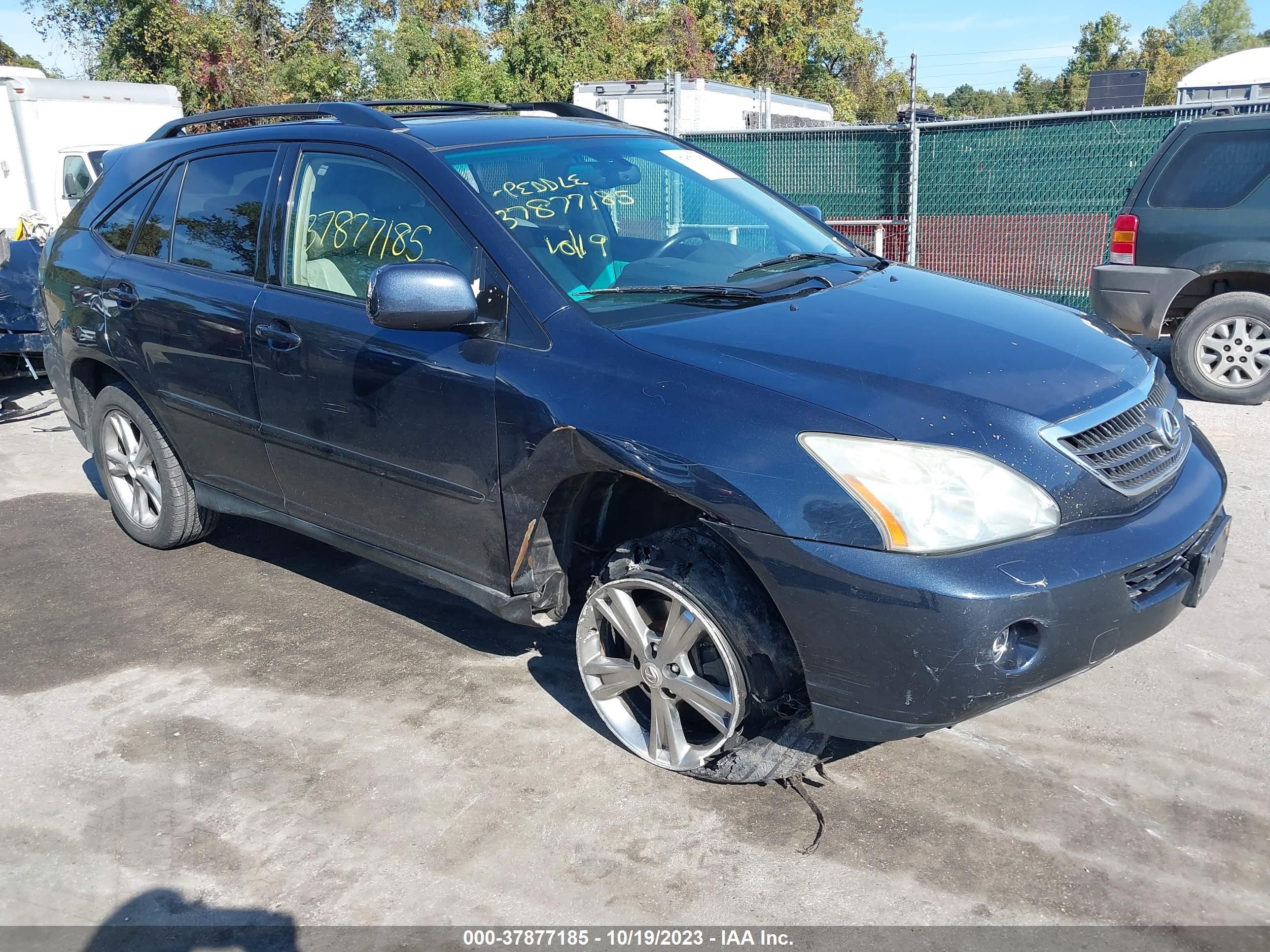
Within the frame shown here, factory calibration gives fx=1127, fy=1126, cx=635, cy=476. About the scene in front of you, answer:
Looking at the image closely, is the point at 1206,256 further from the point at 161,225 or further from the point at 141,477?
the point at 141,477

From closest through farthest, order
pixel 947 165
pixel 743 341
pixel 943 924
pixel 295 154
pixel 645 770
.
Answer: pixel 943 924 → pixel 743 341 → pixel 645 770 → pixel 295 154 → pixel 947 165

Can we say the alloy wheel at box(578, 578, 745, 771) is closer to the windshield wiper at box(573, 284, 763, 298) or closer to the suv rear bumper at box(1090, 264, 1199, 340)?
the windshield wiper at box(573, 284, 763, 298)

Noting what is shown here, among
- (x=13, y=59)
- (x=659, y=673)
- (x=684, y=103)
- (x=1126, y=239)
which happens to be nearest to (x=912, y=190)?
(x=1126, y=239)

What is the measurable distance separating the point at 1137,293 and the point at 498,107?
487cm

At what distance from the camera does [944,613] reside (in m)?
2.58

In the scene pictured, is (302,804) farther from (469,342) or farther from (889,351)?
(889,351)

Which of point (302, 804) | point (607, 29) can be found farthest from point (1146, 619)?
point (607, 29)

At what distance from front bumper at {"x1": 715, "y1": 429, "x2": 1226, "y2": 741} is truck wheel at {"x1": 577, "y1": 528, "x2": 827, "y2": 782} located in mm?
159

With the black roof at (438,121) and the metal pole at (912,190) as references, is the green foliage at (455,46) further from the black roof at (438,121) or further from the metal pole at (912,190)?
the black roof at (438,121)

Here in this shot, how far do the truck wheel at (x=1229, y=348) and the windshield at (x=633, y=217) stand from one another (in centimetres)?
402

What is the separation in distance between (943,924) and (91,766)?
2.55 metres

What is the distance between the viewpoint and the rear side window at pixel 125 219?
15.8 feet

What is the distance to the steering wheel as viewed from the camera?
3742 millimetres

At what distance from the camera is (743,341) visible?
304cm
